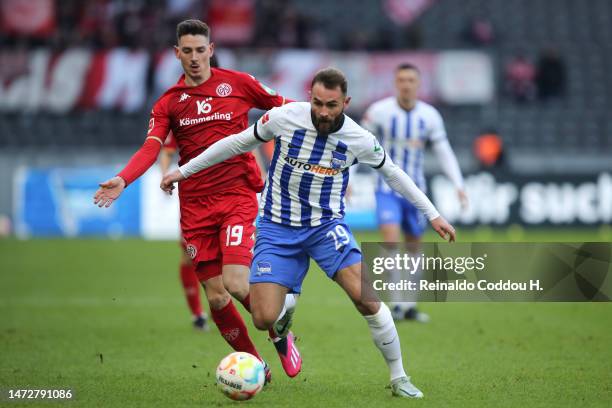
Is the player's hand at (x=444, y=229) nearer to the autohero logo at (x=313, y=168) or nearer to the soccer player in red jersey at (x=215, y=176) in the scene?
the autohero logo at (x=313, y=168)

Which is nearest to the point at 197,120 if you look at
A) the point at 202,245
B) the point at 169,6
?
the point at 202,245

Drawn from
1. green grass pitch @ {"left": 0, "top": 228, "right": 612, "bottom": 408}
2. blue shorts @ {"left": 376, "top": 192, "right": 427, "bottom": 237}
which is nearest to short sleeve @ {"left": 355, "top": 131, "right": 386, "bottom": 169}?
green grass pitch @ {"left": 0, "top": 228, "right": 612, "bottom": 408}

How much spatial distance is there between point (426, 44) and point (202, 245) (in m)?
19.5

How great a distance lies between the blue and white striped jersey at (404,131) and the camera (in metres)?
11.3

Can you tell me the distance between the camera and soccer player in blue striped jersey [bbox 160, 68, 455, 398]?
6797 millimetres

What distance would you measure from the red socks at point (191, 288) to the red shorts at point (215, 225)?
9.50 ft

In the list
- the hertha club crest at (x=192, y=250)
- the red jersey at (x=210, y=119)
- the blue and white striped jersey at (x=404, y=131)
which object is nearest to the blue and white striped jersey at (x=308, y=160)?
the red jersey at (x=210, y=119)

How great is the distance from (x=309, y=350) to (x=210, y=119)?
8.24ft

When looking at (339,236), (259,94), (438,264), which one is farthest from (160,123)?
(438,264)

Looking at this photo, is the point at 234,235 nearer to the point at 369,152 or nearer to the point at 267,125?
the point at 267,125

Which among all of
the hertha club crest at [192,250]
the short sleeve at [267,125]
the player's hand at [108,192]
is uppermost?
the short sleeve at [267,125]

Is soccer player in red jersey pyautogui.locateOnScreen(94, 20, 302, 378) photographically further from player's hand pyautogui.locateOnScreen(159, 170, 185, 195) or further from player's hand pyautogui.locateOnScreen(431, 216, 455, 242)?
player's hand pyautogui.locateOnScreen(431, 216, 455, 242)

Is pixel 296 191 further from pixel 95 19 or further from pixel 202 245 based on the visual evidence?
pixel 95 19

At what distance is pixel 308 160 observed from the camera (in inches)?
269
